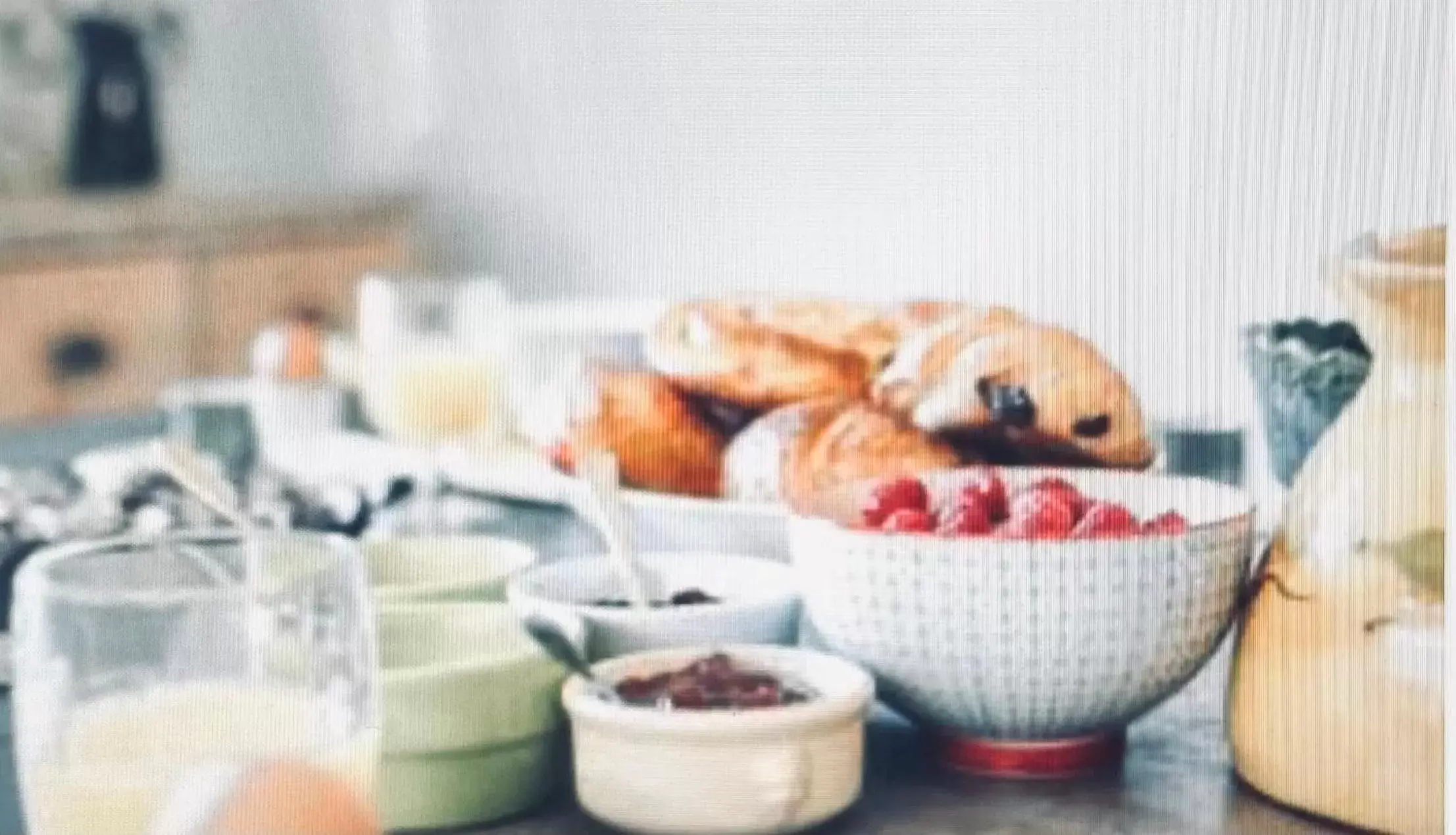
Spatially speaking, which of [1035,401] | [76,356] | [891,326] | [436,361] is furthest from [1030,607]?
[76,356]

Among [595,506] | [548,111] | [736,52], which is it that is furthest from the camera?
[548,111]

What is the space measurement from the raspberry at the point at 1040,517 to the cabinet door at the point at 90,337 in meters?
1.68

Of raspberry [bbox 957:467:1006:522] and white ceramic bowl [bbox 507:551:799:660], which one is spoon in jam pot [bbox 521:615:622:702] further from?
raspberry [bbox 957:467:1006:522]

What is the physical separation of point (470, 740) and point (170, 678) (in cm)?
9

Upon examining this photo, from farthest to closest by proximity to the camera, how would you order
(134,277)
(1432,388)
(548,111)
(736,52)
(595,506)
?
(134,277) < (548,111) < (736,52) < (595,506) < (1432,388)

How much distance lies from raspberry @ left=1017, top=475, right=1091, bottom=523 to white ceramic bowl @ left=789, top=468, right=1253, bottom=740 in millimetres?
32

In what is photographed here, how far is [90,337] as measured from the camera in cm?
225

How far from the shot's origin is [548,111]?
4.45 ft

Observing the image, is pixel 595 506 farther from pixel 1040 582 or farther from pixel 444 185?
pixel 444 185

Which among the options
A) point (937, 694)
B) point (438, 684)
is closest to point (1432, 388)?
point (937, 694)

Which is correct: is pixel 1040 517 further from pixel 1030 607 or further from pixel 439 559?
pixel 439 559

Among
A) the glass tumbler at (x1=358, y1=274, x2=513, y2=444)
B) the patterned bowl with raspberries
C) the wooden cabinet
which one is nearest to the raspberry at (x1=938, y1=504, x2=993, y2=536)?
the patterned bowl with raspberries

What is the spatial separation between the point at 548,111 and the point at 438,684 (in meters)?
0.76

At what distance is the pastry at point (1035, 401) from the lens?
74 centimetres
